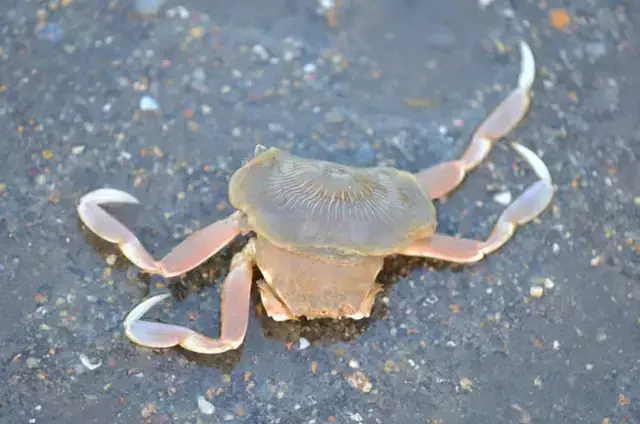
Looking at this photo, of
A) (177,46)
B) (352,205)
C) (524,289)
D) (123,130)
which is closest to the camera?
(352,205)

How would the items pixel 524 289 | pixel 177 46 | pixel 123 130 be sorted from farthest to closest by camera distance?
1. pixel 177 46
2. pixel 123 130
3. pixel 524 289

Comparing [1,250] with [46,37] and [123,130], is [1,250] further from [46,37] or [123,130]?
[46,37]

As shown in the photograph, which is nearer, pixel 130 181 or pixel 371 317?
pixel 371 317

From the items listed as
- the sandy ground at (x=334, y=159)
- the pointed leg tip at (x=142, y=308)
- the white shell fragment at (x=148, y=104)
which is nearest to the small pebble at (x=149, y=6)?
the sandy ground at (x=334, y=159)

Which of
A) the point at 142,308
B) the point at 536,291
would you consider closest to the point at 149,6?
the point at 142,308

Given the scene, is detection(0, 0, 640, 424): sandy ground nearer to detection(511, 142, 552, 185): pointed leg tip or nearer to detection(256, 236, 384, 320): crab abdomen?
detection(511, 142, 552, 185): pointed leg tip

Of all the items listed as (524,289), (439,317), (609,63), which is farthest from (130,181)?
(609,63)

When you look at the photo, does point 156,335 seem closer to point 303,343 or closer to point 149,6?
point 303,343

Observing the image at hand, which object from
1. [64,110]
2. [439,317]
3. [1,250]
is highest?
[64,110]
